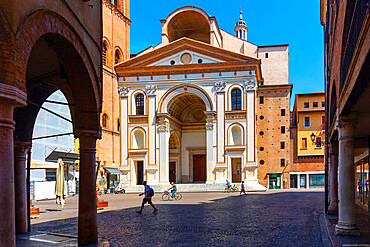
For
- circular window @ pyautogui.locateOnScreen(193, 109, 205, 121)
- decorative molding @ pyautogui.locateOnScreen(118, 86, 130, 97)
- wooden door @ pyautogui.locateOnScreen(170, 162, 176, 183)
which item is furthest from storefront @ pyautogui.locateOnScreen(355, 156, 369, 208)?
circular window @ pyautogui.locateOnScreen(193, 109, 205, 121)

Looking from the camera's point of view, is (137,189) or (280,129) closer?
(137,189)

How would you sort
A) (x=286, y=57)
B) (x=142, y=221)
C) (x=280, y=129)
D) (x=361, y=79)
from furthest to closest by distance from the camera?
(x=286, y=57), (x=280, y=129), (x=142, y=221), (x=361, y=79)

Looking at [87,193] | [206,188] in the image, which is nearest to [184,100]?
[206,188]

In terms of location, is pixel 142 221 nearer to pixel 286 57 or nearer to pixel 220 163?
pixel 220 163

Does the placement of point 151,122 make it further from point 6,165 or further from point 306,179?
point 6,165

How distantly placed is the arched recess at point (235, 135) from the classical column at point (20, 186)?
31877 millimetres

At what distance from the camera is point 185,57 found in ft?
141

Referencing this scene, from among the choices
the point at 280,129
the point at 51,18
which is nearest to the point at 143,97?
the point at 280,129

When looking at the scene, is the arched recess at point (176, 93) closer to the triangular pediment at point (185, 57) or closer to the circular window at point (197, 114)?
the triangular pediment at point (185, 57)

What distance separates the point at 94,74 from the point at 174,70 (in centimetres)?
3393

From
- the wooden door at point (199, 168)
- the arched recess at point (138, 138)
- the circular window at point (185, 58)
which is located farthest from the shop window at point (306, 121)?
the arched recess at point (138, 138)

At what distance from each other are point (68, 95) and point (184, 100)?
35861 mm

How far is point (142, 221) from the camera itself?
1516cm

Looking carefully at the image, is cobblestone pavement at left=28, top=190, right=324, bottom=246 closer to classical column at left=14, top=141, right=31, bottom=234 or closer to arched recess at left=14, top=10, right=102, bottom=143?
classical column at left=14, top=141, right=31, bottom=234
